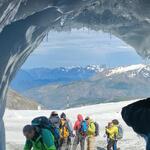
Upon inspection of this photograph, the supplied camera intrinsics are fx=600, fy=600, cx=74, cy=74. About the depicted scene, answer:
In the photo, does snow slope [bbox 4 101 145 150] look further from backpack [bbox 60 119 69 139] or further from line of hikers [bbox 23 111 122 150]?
backpack [bbox 60 119 69 139]

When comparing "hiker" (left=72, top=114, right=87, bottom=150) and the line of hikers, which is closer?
the line of hikers

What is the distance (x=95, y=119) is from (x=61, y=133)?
14819 millimetres

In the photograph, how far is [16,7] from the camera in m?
11.6

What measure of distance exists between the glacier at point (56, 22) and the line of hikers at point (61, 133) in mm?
1618

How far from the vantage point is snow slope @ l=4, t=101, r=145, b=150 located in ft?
72.3

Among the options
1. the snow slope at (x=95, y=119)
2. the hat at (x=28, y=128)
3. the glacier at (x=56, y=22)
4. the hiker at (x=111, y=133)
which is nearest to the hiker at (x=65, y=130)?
the glacier at (x=56, y=22)

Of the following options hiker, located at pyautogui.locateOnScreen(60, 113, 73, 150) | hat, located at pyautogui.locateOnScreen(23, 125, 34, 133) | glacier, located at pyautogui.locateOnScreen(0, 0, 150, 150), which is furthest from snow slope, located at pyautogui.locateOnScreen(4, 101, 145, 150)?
hat, located at pyautogui.locateOnScreen(23, 125, 34, 133)

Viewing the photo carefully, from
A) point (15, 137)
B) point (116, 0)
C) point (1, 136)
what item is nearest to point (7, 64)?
Answer: point (1, 136)

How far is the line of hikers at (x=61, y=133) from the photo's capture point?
7262mm

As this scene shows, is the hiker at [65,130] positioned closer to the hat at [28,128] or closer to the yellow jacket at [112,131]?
the yellow jacket at [112,131]

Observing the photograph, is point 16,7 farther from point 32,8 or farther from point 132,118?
point 132,118

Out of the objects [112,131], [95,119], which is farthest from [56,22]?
[95,119]

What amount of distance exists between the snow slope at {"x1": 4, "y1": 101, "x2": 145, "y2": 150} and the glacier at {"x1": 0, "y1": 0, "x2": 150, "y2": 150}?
3.59 metres

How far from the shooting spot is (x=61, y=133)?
52.2 ft
